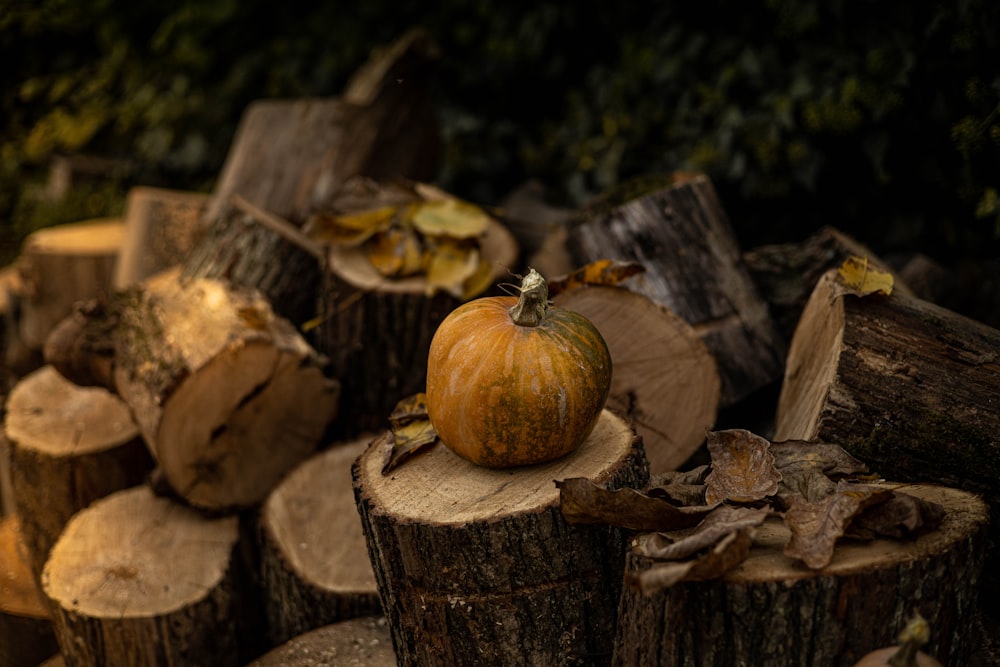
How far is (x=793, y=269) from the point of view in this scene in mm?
2795

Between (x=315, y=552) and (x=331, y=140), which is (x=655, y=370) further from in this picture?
(x=331, y=140)

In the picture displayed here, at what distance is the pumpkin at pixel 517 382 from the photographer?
178cm

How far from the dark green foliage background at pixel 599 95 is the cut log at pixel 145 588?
2.37 meters

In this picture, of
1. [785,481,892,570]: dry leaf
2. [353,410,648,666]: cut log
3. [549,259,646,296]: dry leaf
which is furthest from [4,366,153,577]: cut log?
[785,481,892,570]: dry leaf

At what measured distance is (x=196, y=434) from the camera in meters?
2.66

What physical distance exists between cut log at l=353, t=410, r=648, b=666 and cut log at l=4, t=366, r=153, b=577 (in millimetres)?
1632

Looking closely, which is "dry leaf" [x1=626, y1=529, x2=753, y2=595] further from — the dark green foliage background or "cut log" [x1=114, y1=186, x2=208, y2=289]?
"cut log" [x1=114, y1=186, x2=208, y2=289]

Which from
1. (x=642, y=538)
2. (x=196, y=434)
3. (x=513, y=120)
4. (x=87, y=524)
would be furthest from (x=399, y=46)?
(x=642, y=538)

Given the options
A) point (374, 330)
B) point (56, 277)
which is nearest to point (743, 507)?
point (374, 330)

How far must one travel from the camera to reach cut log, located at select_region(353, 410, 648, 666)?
173cm

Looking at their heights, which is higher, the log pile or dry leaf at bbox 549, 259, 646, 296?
dry leaf at bbox 549, 259, 646, 296

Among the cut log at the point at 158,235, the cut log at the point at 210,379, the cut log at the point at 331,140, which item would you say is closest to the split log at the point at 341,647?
the cut log at the point at 210,379

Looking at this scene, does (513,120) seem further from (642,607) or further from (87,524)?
(642,607)

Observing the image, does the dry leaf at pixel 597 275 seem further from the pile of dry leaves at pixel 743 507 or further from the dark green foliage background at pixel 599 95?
the dark green foliage background at pixel 599 95
